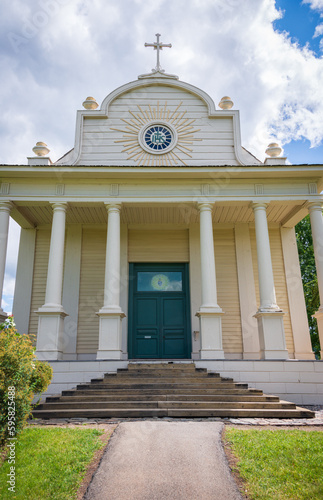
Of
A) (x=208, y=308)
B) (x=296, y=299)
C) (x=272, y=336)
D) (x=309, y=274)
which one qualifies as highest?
(x=309, y=274)

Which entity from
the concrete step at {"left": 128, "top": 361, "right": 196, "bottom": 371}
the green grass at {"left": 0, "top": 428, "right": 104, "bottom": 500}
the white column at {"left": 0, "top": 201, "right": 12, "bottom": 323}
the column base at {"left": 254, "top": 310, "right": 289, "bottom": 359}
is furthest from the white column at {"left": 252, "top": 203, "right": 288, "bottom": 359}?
the white column at {"left": 0, "top": 201, "right": 12, "bottom": 323}

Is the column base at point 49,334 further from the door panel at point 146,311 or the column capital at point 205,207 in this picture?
the column capital at point 205,207

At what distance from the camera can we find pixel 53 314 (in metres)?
10.2

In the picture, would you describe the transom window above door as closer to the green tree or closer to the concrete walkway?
the concrete walkway

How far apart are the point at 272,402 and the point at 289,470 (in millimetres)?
3304

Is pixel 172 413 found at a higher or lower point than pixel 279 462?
higher

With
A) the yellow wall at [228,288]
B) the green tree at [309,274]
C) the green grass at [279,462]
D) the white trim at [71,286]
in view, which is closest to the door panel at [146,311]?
the white trim at [71,286]

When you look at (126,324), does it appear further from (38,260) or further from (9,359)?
(9,359)

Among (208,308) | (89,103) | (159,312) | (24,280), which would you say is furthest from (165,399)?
(89,103)

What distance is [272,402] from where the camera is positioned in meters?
7.38

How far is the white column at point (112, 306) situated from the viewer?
1003 centimetres

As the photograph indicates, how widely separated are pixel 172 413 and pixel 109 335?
3820 mm

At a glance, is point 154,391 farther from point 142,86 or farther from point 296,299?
point 142,86

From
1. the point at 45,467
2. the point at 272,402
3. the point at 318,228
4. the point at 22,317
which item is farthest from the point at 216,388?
the point at 22,317
